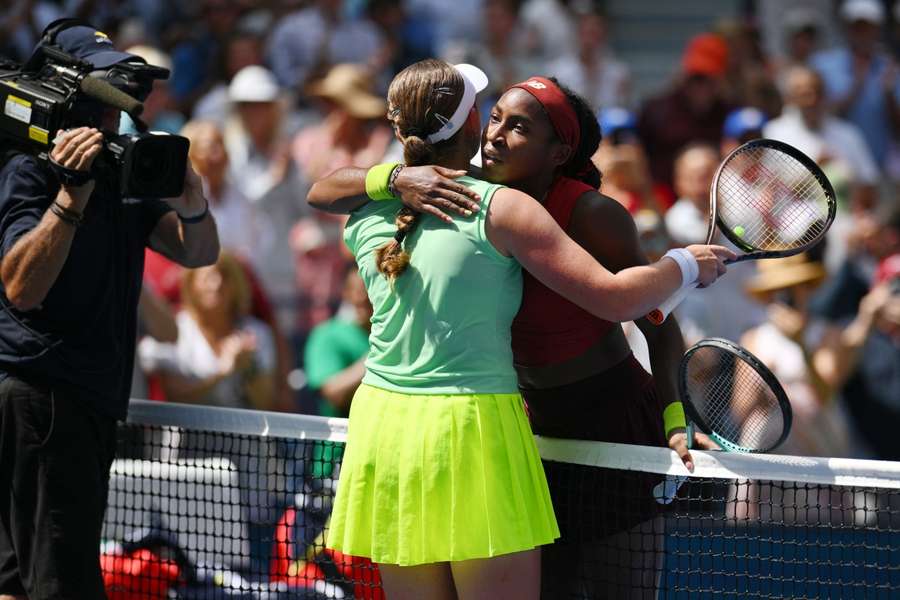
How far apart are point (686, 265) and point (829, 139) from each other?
6494 mm

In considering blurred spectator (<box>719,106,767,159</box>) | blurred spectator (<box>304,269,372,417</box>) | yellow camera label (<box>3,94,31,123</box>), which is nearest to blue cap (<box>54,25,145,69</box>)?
yellow camera label (<box>3,94,31,123</box>)

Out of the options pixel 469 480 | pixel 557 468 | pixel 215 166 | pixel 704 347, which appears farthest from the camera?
pixel 215 166

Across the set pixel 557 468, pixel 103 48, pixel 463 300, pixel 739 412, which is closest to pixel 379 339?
pixel 463 300

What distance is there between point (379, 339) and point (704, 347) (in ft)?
2.88

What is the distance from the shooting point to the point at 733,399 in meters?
4.11

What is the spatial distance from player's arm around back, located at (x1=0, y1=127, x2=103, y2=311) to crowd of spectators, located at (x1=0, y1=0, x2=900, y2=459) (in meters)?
2.23

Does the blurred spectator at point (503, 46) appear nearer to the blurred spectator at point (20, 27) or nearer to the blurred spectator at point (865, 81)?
the blurred spectator at point (865, 81)

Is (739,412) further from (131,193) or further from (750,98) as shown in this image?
(750,98)

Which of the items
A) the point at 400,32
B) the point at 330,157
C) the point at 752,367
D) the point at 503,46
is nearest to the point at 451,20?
the point at 400,32

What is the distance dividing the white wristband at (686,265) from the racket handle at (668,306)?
0.02 m

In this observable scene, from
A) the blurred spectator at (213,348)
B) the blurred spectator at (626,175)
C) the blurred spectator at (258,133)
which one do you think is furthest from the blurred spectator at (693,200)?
the blurred spectator at (258,133)

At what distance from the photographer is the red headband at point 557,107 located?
3906 mm

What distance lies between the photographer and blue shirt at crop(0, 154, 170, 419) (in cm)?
428

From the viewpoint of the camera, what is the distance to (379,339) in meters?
3.92
